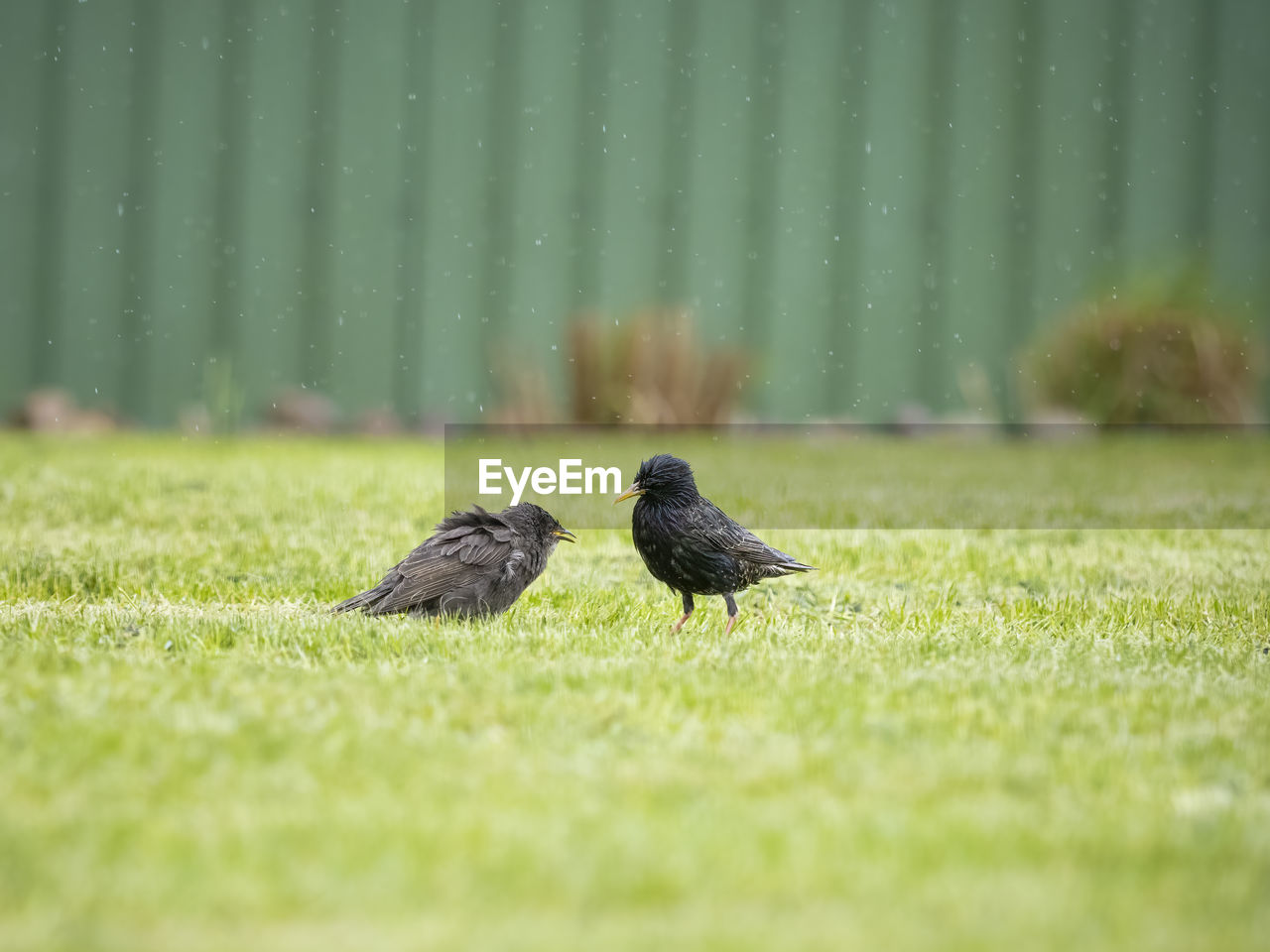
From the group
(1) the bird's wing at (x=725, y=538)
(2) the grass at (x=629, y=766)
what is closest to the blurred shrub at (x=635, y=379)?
(2) the grass at (x=629, y=766)

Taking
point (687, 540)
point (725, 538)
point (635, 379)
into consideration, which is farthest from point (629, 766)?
point (635, 379)

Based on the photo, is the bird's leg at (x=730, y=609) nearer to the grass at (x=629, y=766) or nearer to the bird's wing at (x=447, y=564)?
the grass at (x=629, y=766)

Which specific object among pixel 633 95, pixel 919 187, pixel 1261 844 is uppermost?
pixel 633 95

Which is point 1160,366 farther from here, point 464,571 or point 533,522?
point 464,571

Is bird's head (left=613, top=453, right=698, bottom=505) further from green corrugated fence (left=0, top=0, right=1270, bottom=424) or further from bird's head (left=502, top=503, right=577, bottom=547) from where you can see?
green corrugated fence (left=0, top=0, right=1270, bottom=424)

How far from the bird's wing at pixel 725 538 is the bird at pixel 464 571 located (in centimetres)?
55

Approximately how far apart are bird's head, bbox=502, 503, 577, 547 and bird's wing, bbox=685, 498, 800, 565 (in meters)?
0.43

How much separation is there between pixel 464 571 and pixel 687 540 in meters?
0.68

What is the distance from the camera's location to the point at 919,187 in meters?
10.2

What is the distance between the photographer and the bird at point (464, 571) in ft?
12.9

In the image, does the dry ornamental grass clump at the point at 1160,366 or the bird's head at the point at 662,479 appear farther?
the dry ornamental grass clump at the point at 1160,366

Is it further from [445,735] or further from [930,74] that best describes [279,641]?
[930,74]

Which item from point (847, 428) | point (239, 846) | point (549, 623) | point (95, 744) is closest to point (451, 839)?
point (239, 846)

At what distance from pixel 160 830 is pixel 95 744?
0.51 m
